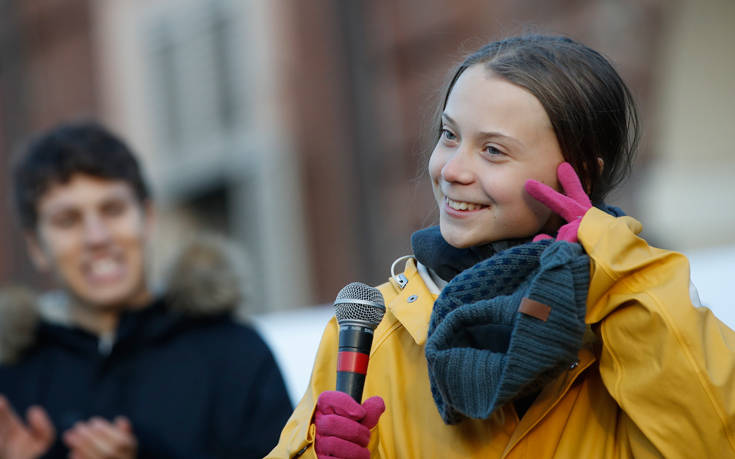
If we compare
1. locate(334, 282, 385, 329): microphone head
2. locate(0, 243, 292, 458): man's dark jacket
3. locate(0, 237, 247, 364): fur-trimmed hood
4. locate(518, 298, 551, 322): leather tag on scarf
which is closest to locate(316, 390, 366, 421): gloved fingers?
locate(334, 282, 385, 329): microphone head

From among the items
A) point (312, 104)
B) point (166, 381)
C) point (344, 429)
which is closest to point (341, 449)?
point (344, 429)

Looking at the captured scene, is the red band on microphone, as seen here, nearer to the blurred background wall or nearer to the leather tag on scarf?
the leather tag on scarf

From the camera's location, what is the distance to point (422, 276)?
174 centimetres

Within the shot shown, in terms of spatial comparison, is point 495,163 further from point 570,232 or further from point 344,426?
point 344,426

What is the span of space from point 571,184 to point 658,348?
1.09 ft

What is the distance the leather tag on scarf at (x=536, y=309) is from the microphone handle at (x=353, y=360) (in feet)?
0.90

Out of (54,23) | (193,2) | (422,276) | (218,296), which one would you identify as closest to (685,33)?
(218,296)

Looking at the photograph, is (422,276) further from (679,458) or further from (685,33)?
(685,33)

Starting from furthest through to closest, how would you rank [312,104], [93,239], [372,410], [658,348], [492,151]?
[312,104] → [93,239] → [492,151] → [372,410] → [658,348]

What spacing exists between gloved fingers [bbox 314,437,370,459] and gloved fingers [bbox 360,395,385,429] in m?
0.04

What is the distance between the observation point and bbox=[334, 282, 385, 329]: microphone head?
155cm

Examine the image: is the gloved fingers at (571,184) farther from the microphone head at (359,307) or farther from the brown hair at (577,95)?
the microphone head at (359,307)

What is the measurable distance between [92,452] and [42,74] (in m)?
11.6

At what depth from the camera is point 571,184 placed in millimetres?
1607
